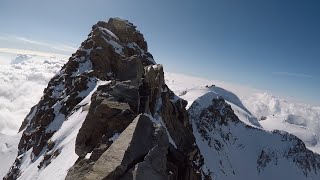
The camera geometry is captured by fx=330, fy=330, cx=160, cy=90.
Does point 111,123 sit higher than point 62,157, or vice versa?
point 111,123

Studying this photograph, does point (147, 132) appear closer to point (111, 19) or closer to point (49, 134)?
point (49, 134)

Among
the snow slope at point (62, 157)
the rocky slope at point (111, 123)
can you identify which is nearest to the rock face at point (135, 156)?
the rocky slope at point (111, 123)

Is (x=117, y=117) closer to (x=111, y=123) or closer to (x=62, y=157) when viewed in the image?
(x=111, y=123)

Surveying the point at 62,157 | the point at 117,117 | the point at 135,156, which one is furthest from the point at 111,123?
the point at 62,157

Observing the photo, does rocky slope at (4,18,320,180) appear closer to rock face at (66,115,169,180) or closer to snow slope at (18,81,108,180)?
rock face at (66,115,169,180)

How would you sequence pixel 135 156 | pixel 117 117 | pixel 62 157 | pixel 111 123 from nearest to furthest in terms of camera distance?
1. pixel 135 156
2. pixel 111 123
3. pixel 117 117
4. pixel 62 157

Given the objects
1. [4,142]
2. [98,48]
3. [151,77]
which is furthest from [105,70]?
[4,142]

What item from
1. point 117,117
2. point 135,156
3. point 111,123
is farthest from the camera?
point 117,117

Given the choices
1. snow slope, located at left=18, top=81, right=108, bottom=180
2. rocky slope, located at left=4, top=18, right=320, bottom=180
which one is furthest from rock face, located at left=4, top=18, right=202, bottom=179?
snow slope, located at left=18, top=81, right=108, bottom=180
